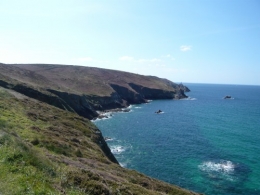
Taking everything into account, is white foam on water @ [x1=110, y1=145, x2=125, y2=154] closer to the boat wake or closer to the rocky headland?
→ the rocky headland

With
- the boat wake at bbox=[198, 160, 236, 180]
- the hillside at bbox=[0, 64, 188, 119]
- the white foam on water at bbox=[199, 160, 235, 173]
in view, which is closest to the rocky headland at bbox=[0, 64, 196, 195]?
the hillside at bbox=[0, 64, 188, 119]

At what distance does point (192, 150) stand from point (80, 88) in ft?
263

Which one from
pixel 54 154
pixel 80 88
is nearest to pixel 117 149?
pixel 54 154

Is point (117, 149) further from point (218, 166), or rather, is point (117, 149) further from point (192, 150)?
point (218, 166)

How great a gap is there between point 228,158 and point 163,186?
30486 millimetres

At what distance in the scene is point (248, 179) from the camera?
4162 cm

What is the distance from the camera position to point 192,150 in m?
56.7

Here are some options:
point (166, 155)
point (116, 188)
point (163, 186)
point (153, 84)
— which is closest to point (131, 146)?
point (166, 155)

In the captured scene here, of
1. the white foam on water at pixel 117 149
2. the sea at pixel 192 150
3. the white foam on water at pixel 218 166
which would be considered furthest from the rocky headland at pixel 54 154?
the white foam on water at pixel 218 166

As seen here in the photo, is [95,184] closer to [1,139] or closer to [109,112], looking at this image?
[1,139]

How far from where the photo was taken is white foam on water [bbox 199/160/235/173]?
149 ft

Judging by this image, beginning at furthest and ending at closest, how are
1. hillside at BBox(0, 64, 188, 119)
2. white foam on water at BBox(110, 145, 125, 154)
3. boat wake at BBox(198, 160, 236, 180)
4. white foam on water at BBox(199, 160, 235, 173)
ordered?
hillside at BBox(0, 64, 188, 119), white foam on water at BBox(110, 145, 125, 154), white foam on water at BBox(199, 160, 235, 173), boat wake at BBox(198, 160, 236, 180)

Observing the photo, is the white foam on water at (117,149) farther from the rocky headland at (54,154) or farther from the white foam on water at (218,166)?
the white foam on water at (218,166)

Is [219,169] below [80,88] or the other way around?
below
